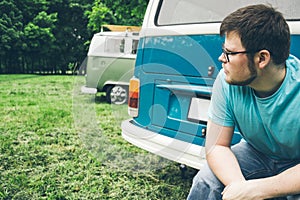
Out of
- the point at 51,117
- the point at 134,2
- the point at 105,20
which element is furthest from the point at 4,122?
the point at 105,20

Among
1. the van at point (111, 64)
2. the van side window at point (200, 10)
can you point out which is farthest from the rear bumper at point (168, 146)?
the van at point (111, 64)

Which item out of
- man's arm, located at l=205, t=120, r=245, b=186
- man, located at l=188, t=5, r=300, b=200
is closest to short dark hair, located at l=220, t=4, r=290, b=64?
man, located at l=188, t=5, r=300, b=200

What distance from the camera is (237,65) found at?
67.2 inches

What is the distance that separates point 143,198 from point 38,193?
91cm

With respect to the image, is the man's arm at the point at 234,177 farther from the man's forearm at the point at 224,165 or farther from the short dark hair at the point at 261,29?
the short dark hair at the point at 261,29

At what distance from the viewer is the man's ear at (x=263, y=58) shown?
1.66 metres

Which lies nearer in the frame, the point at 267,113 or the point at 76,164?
the point at 267,113

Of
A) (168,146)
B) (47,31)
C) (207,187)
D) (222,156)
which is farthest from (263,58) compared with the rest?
(47,31)

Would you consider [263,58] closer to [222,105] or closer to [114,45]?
[222,105]

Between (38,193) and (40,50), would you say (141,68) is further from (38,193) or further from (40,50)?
(40,50)

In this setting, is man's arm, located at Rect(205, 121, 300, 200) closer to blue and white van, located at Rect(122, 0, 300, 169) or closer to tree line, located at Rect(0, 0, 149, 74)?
blue and white van, located at Rect(122, 0, 300, 169)

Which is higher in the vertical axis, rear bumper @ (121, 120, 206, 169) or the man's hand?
the man's hand

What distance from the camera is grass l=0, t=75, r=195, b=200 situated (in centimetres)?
329

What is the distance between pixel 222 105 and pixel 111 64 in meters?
6.88
